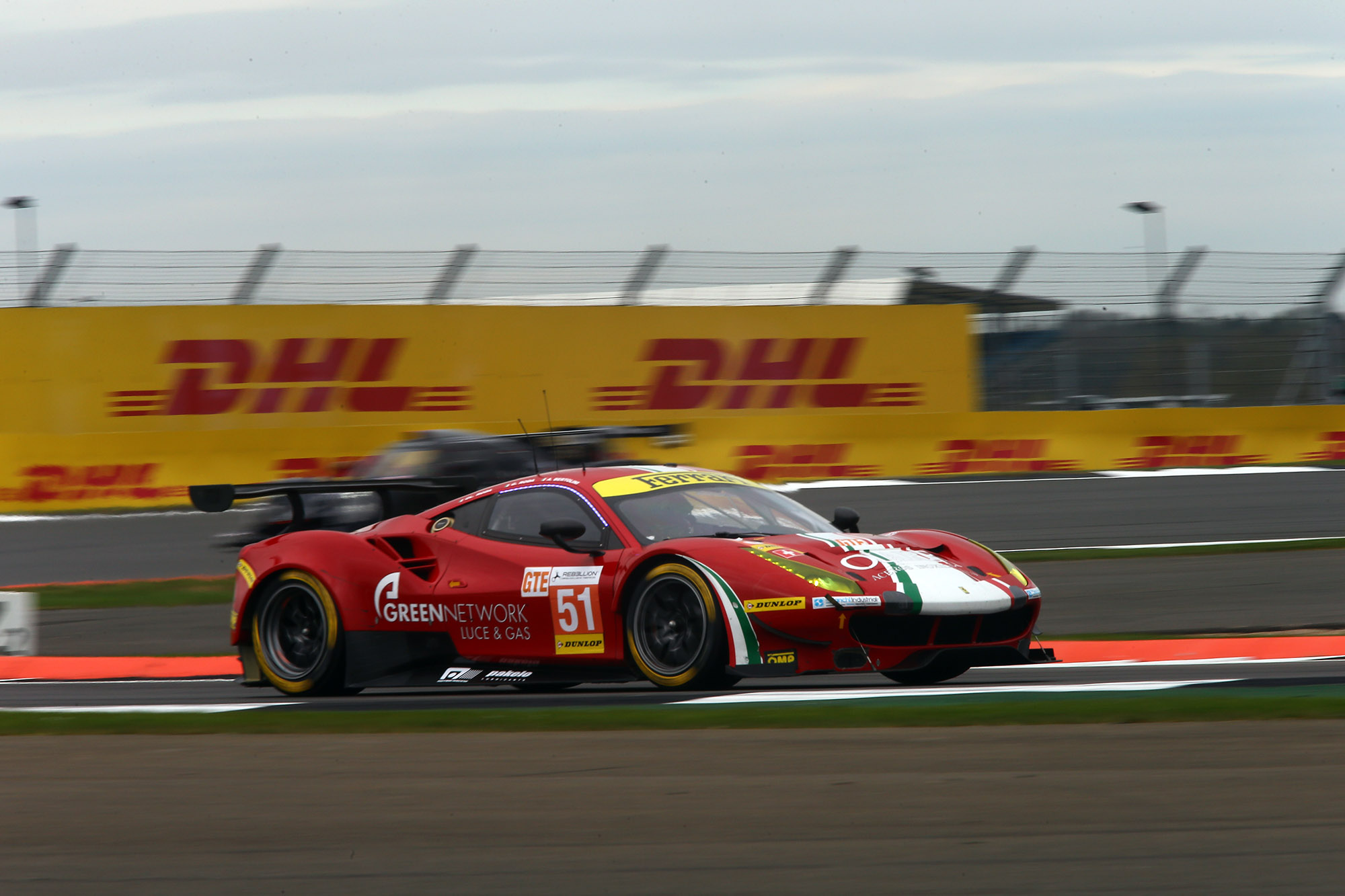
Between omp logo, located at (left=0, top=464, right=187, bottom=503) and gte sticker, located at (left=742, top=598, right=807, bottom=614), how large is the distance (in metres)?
13.1

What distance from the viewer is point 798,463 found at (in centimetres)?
1952

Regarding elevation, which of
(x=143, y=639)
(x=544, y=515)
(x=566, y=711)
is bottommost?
(x=143, y=639)

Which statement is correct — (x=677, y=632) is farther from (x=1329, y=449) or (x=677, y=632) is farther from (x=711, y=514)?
(x=1329, y=449)

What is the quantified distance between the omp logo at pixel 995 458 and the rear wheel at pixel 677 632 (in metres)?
13.5

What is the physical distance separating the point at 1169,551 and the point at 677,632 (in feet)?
24.0

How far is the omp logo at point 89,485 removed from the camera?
59.3ft

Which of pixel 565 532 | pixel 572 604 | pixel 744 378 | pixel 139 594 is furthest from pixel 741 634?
pixel 744 378

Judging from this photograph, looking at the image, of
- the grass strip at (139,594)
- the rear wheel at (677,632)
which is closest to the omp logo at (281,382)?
the grass strip at (139,594)

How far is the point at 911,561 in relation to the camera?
7.12 metres

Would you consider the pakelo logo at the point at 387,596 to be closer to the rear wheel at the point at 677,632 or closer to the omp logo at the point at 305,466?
the rear wheel at the point at 677,632

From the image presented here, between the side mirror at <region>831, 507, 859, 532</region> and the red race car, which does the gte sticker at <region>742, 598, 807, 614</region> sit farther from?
the side mirror at <region>831, 507, 859, 532</region>

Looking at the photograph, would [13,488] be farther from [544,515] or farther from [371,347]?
[544,515]

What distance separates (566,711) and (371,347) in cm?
1519

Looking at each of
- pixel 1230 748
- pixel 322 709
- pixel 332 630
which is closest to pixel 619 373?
pixel 332 630
